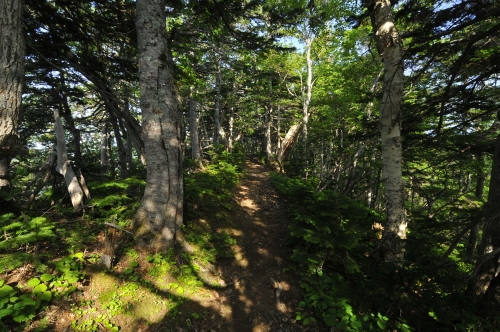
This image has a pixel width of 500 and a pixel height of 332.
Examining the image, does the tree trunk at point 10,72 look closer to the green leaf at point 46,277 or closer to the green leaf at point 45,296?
the green leaf at point 46,277

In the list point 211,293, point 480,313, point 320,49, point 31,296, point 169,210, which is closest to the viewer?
point 31,296

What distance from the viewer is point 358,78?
33.7 feet

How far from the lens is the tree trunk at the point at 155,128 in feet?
14.0

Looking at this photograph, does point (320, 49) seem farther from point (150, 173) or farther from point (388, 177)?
point (150, 173)

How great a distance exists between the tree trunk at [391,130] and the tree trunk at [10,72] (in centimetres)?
648

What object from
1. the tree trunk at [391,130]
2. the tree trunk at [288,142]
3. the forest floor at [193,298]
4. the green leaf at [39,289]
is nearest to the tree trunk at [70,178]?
the forest floor at [193,298]

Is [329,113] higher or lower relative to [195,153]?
higher

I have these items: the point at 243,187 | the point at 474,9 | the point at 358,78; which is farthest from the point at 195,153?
the point at 474,9

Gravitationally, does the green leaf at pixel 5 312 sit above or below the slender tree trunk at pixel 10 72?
below

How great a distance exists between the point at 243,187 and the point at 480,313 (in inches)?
331

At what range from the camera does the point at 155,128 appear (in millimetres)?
4316

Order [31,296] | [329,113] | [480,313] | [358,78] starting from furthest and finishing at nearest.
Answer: [329,113] → [358,78] → [480,313] → [31,296]

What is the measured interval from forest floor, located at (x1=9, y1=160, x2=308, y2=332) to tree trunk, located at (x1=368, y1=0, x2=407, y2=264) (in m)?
2.19

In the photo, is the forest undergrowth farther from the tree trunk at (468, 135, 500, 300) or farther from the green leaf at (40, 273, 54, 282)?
the tree trunk at (468, 135, 500, 300)
